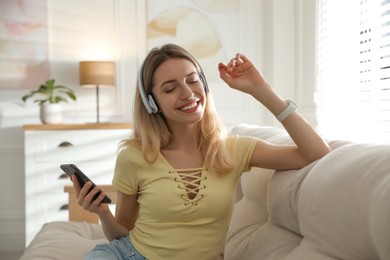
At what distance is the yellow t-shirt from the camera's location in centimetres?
152

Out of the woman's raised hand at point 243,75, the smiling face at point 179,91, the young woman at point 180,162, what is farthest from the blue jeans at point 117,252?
the woman's raised hand at point 243,75

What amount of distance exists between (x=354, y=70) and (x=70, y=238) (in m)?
2.33

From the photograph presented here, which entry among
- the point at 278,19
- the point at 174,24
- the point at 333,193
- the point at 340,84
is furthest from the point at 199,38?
the point at 333,193

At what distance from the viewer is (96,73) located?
4223 millimetres

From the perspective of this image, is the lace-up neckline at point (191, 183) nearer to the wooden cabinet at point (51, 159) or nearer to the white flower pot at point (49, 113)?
the wooden cabinet at point (51, 159)

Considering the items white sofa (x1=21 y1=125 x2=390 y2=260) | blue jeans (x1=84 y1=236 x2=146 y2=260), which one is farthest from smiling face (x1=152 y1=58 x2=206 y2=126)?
blue jeans (x1=84 y1=236 x2=146 y2=260)

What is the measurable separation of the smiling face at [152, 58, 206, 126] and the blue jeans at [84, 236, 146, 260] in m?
0.42

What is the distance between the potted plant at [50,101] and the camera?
421cm

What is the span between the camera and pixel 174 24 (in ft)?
15.6

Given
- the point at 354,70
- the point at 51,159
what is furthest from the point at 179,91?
the point at 51,159

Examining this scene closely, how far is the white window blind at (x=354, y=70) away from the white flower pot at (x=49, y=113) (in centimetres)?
207

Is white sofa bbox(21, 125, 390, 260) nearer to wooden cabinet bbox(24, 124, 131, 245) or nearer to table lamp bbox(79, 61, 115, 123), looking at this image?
wooden cabinet bbox(24, 124, 131, 245)

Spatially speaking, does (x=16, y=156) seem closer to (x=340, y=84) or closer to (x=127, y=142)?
(x=340, y=84)

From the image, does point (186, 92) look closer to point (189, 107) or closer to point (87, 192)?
point (189, 107)
